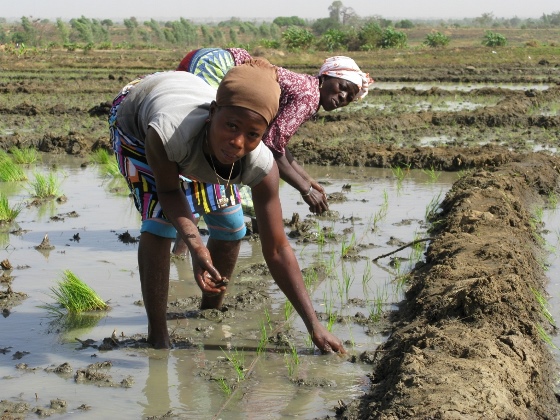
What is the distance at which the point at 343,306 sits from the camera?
4.88 meters

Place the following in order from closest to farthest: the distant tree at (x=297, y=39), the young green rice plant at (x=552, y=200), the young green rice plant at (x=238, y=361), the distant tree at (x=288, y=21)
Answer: the young green rice plant at (x=238, y=361), the young green rice plant at (x=552, y=200), the distant tree at (x=297, y=39), the distant tree at (x=288, y=21)

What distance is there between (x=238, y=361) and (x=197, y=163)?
0.92 m

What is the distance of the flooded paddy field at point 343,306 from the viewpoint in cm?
342

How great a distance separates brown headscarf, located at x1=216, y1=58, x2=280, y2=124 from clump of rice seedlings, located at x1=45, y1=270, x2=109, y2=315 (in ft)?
5.55

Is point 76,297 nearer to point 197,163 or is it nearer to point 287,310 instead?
point 287,310

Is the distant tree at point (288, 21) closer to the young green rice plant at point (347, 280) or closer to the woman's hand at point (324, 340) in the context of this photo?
the young green rice plant at point (347, 280)

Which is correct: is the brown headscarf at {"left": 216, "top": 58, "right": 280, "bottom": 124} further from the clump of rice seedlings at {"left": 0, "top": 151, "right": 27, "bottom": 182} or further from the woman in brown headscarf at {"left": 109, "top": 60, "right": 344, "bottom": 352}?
the clump of rice seedlings at {"left": 0, "top": 151, "right": 27, "bottom": 182}

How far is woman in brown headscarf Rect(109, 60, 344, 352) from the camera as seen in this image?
3289mm

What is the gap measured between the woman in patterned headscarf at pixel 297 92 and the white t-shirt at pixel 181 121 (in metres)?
1.00

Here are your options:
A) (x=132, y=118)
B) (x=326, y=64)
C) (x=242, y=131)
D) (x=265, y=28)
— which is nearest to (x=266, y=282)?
(x=326, y=64)

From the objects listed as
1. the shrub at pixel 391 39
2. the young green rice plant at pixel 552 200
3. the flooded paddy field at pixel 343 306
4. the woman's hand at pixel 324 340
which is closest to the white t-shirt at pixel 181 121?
the woman's hand at pixel 324 340

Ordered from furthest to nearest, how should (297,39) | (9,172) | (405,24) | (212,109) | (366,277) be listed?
1. (405,24)
2. (297,39)
3. (9,172)
4. (366,277)
5. (212,109)

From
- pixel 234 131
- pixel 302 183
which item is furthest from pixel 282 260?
pixel 302 183

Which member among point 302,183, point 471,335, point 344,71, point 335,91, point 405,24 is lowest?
point 471,335
